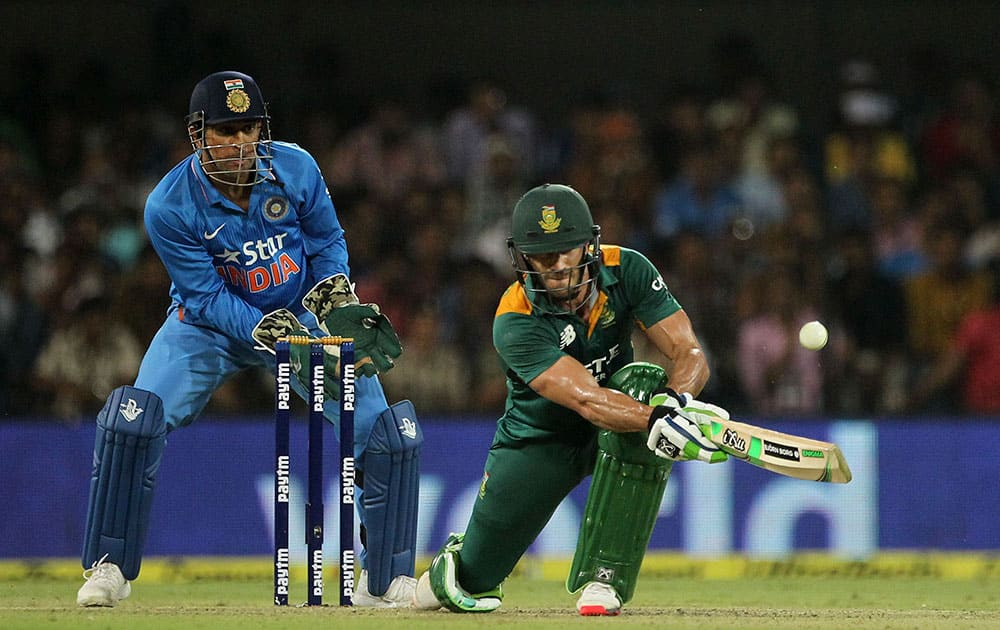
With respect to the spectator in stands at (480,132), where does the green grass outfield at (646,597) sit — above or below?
below

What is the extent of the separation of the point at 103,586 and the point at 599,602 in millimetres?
1771

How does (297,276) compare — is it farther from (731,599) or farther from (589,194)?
(589,194)

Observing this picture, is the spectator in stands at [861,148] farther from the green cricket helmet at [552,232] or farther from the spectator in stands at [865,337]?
the green cricket helmet at [552,232]

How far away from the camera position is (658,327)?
5.52 m

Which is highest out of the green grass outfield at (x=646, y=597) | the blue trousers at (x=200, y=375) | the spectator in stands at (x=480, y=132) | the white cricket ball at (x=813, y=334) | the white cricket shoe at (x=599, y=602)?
the spectator in stands at (x=480, y=132)

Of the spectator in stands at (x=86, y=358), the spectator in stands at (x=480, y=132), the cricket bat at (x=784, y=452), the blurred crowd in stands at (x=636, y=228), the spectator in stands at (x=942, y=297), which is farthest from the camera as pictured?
the spectator in stands at (x=480, y=132)

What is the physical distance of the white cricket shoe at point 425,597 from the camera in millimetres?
5621

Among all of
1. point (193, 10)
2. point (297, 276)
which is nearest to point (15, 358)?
point (193, 10)

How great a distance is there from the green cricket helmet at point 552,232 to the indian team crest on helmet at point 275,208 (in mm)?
943

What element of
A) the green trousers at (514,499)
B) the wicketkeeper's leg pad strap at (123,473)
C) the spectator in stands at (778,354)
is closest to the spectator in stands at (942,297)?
the spectator in stands at (778,354)

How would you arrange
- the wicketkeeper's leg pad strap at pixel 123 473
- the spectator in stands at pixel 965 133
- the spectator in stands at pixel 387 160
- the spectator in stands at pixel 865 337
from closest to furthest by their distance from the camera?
the wicketkeeper's leg pad strap at pixel 123 473 → the spectator in stands at pixel 865 337 → the spectator in stands at pixel 387 160 → the spectator in stands at pixel 965 133

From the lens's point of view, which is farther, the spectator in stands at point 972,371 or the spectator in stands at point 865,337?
the spectator in stands at point 865,337

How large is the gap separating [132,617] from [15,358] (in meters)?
4.34

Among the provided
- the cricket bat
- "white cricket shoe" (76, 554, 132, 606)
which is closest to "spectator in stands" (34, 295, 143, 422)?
"white cricket shoe" (76, 554, 132, 606)
